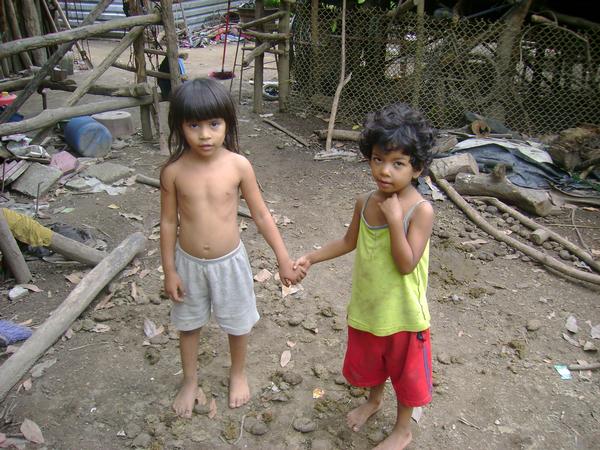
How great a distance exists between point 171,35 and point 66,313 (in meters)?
3.98

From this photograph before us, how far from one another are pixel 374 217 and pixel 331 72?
6.61 m

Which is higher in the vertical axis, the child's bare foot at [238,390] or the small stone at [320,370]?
the child's bare foot at [238,390]

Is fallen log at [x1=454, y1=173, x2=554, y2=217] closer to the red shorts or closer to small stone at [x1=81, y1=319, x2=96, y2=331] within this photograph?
the red shorts

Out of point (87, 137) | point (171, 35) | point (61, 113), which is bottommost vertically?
point (87, 137)

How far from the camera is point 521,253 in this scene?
4.51m

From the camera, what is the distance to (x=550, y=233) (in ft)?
15.6

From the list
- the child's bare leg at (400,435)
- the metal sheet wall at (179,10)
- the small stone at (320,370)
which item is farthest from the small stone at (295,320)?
Result: the metal sheet wall at (179,10)

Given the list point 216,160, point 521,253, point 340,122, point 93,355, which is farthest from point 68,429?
point 340,122

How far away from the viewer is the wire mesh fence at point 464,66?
23.4ft

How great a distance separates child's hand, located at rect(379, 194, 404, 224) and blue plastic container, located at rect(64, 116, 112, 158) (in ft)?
17.3

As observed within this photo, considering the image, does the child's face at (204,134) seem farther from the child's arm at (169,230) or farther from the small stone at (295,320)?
the small stone at (295,320)

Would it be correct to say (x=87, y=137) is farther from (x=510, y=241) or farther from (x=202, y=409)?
(x=510, y=241)

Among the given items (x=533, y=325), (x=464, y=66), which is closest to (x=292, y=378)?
(x=533, y=325)

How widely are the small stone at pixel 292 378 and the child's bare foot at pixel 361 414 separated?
0.38m
